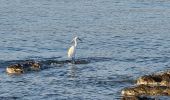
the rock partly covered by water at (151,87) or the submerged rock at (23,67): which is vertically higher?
the rock partly covered by water at (151,87)

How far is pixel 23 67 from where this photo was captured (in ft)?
110

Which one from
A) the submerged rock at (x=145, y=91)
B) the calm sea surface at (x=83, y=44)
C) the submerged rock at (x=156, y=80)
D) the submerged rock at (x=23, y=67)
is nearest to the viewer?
the submerged rock at (x=145, y=91)

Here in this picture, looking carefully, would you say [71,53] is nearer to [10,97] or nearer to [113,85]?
[113,85]

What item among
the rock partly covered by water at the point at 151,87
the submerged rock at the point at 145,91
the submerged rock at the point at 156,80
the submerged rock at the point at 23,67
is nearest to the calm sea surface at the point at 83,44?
the submerged rock at the point at 23,67

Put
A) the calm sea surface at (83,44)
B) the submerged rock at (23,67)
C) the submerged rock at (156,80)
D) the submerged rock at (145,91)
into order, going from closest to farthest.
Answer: the submerged rock at (145,91) → the submerged rock at (156,80) → the calm sea surface at (83,44) → the submerged rock at (23,67)

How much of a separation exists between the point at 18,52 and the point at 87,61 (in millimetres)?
4959

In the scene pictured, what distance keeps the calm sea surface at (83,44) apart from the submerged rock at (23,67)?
18.0 inches

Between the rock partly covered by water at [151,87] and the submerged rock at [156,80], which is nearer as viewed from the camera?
the rock partly covered by water at [151,87]

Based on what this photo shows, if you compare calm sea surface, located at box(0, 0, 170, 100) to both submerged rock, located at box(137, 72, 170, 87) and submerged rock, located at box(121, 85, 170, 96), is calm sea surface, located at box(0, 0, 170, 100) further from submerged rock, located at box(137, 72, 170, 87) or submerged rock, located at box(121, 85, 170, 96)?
submerged rock, located at box(137, 72, 170, 87)

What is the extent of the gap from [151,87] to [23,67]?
8429 mm

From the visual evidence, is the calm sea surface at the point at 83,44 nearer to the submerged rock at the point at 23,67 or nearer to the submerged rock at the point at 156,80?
the submerged rock at the point at 23,67

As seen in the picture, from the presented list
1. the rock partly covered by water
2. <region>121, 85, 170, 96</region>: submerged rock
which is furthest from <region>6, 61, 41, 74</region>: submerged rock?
<region>121, 85, 170, 96</region>: submerged rock

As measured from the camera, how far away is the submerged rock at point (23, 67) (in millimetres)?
33031

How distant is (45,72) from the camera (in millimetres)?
33594
